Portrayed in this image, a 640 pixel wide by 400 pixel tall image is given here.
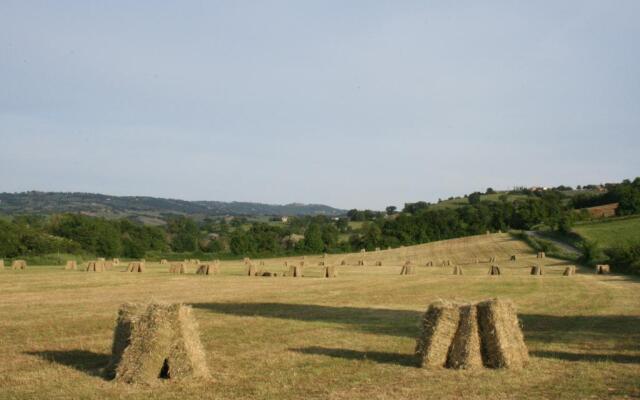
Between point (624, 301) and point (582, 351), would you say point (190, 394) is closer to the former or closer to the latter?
point (582, 351)

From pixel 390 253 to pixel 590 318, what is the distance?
63.5 metres

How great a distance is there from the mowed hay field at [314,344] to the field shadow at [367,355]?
27 mm

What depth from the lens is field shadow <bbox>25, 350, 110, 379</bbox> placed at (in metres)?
12.1

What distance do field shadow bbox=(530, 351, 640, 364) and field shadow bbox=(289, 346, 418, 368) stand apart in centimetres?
283

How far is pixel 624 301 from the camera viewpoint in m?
26.6

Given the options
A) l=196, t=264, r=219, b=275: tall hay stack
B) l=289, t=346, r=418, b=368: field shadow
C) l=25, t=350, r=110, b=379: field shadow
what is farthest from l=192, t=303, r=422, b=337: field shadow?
l=196, t=264, r=219, b=275: tall hay stack

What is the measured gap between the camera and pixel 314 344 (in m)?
15.1

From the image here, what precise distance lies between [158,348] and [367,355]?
4.57 metres

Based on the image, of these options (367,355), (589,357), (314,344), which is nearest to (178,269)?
(314,344)

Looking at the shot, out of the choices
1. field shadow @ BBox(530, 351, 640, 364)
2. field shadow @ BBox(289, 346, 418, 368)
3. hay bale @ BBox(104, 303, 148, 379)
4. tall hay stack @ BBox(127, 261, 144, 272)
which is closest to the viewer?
hay bale @ BBox(104, 303, 148, 379)

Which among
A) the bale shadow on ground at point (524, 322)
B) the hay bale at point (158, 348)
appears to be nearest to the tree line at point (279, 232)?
the bale shadow on ground at point (524, 322)

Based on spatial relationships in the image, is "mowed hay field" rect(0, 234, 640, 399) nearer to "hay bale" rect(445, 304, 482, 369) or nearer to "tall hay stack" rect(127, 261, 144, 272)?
"hay bale" rect(445, 304, 482, 369)

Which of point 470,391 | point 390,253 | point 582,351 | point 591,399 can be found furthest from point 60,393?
point 390,253

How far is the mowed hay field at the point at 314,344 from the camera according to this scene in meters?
10.7
